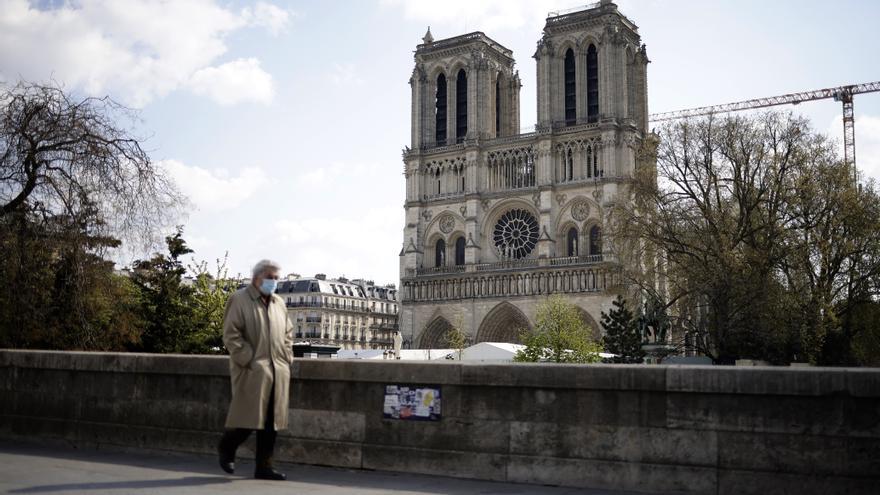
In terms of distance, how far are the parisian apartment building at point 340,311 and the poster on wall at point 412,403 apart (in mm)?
71982

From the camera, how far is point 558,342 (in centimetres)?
3697

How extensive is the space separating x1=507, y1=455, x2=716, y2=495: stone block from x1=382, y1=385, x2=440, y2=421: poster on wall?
79 centimetres

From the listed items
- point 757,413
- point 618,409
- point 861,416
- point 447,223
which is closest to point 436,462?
point 618,409

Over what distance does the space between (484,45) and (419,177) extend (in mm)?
10248

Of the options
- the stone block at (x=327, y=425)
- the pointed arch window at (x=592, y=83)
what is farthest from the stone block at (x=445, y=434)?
the pointed arch window at (x=592, y=83)

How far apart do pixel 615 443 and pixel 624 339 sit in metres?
29.3

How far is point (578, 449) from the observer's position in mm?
6832

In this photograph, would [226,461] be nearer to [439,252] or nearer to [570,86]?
[570,86]

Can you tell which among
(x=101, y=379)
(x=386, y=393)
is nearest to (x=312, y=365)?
(x=386, y=393)

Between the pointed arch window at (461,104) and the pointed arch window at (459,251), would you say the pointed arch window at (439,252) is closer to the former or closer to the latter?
the pointed arch window at (459,251)

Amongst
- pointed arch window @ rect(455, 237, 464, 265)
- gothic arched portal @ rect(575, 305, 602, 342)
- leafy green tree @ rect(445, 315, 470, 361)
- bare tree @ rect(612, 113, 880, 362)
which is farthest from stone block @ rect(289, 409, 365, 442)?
pointed arch window @ rect(455, 237, 464, 265)

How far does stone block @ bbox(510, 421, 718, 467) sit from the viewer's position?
6.52 metres

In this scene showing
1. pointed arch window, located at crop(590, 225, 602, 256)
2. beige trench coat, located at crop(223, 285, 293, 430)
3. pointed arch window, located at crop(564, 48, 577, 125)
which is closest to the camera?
beige trench coat, located at crop(223, 285, 293, 430)

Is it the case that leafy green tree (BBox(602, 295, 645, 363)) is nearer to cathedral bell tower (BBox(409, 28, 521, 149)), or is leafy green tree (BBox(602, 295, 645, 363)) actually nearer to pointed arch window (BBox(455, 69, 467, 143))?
cathedral bell tower (BBox(409, 28, 521, 149))
